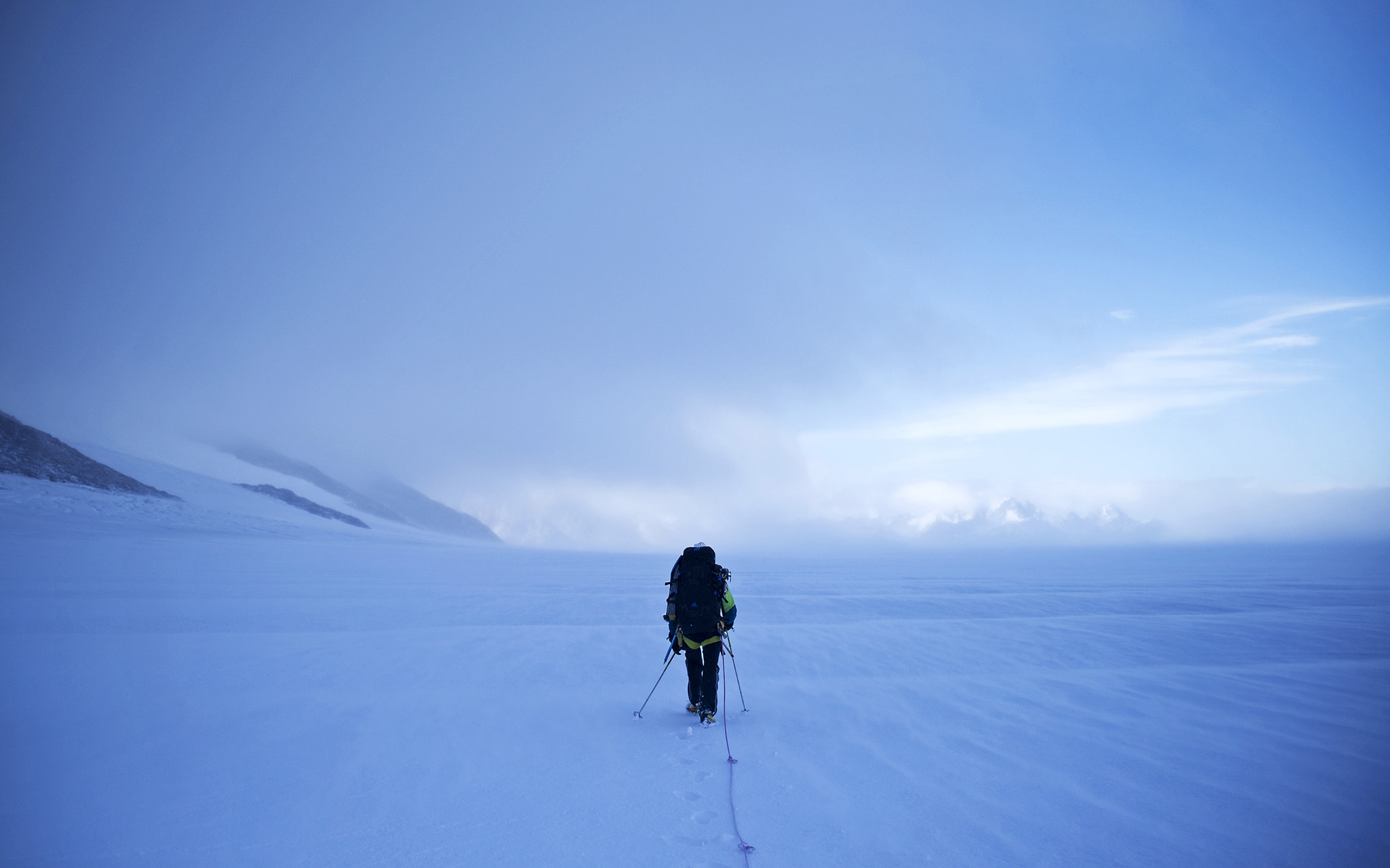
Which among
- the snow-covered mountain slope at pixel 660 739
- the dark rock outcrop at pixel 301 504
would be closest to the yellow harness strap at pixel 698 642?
the snow-covered mountain slope at pixel 660 739

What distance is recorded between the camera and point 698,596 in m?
7.71

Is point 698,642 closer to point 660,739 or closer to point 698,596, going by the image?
point 698,596

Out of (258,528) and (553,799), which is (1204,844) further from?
(258,528)

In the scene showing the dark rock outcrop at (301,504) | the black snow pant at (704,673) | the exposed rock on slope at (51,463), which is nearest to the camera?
the black snow pant at (704,673)

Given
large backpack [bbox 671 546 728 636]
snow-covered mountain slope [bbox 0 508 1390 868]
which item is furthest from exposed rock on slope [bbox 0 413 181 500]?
large backpack [bbox 671 546 728 636]

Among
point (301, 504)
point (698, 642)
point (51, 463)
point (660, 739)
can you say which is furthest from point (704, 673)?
point (301, 504)

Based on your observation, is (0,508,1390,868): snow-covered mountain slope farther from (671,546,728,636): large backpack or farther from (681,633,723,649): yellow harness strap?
(671,546,728,636): large backpack

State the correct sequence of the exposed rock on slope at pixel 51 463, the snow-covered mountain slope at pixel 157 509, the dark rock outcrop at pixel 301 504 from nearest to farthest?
1. the snow-covered mountain slope at pixel 157 509
2. the exposed rock on slope at pixel 51 463
3. the dark rock outcrop at pixel 301 504

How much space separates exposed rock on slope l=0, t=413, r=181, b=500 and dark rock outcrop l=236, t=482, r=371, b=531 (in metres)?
17.3

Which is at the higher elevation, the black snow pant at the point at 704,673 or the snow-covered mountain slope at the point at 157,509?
the black snow pant at the point at 704,673

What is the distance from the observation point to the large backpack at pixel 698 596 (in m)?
7.62

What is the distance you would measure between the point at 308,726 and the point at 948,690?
30.8ft

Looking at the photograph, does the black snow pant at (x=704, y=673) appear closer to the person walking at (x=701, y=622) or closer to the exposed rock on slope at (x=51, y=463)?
the person walking at (x=701, y=622)

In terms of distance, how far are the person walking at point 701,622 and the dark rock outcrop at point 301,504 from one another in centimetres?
7604
